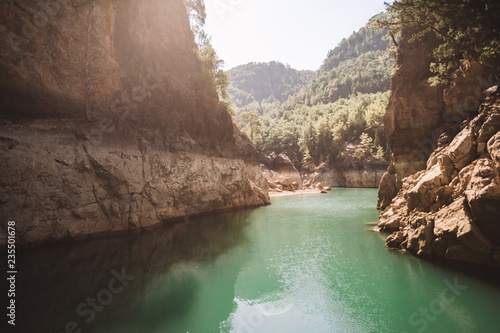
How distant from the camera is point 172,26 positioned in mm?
23484

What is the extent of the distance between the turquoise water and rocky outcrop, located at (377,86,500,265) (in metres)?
0.94

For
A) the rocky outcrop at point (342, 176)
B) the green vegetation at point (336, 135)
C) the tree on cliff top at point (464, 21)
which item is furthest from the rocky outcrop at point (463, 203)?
the green vegetation at point (336, 135)

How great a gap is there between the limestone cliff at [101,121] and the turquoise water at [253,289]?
102 inches

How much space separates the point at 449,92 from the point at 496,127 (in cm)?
597

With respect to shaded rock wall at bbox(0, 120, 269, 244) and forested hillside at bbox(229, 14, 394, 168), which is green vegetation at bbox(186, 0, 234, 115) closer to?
shaded rock wall at bbox(0, 120, 269, 244)

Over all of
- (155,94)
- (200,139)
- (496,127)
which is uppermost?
(155,94)

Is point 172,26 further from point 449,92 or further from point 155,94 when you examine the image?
point 449,92

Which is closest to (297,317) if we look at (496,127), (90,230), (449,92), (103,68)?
(496,127)

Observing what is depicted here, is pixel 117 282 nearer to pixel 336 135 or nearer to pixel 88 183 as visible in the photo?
pixel 88 183

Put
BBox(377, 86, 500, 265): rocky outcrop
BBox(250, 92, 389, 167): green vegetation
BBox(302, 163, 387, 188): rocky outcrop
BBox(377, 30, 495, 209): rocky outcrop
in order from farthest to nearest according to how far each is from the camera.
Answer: BBox(250, 92, 389, 167): green vegetation
BBox(302, 163, 387, 188): rocky outcrop
BBox(377, 30, 495, 209): rocky outcrop
BBox(377, 86, 500, 265): rocky outcrop

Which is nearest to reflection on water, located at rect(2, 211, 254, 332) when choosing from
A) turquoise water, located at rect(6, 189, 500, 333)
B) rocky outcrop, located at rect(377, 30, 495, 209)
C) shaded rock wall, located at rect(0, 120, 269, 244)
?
turquoise water, located at rect(6, 189, 500, 333)

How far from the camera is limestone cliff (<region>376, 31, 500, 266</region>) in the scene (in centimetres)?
816

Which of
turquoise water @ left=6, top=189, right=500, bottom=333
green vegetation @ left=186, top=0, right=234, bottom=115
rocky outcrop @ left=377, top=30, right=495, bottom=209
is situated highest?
green vegetation @ left=186, top=0, right=234, bottom=115

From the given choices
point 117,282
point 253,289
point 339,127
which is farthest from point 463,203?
point 339,127
